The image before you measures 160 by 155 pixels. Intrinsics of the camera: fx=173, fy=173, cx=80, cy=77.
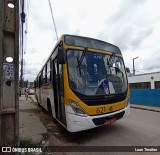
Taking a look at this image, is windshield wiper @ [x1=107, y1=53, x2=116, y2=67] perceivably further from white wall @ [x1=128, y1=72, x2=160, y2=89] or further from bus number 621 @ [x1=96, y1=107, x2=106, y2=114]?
white wall @ [x1=128, y1=72, x2=160, y2=89]

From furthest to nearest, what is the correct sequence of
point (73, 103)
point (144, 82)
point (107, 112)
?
point (144, 82), point (107, 112), point (73, 103)

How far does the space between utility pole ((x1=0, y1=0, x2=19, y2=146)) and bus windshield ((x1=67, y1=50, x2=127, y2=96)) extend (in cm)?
168

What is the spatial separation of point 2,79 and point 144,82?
73.6ft

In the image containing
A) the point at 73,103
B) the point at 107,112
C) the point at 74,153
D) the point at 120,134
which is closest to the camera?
the point at 74,153

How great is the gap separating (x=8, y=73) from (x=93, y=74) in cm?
247

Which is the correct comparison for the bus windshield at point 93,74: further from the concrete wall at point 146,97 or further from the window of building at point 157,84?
the window of building at point 157,84

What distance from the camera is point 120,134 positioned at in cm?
568

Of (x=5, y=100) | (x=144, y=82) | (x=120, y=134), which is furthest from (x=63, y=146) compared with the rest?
(x=144, y=82)

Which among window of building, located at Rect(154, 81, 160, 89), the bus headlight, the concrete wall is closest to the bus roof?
the bus headlight

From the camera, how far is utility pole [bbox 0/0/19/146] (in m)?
3.55

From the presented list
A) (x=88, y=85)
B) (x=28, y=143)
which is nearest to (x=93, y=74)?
(x=88, y=85)

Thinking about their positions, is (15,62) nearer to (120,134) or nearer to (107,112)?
→ (107,112)

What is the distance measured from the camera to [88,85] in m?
5.00

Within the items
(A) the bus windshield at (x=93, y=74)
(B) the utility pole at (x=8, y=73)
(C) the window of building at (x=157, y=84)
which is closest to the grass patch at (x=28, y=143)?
(B) the utility pole at (x=8, y=73)
